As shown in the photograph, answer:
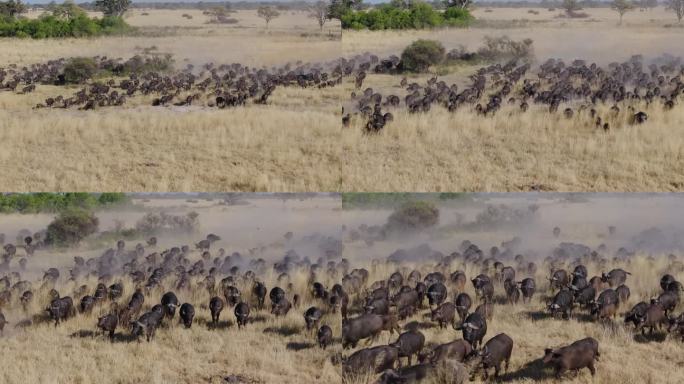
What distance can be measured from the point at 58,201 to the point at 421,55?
366 inches

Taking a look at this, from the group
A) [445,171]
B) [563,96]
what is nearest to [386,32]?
[445,171]

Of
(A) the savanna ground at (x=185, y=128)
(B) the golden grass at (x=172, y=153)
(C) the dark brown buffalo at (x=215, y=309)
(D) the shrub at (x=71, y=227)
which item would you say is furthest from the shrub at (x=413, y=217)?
(D) the shrub at (x=71, y=227)

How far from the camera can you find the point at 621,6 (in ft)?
59.3

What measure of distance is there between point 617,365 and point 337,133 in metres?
7.31

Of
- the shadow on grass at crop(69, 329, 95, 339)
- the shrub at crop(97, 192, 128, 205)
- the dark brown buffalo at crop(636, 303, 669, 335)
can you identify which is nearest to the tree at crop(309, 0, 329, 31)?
the shrub at crop(97, 192, 128, 205)

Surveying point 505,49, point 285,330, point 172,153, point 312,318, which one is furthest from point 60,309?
point 505,49

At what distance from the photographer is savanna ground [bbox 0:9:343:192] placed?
15844mm

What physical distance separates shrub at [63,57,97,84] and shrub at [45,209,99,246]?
4120 millimetres

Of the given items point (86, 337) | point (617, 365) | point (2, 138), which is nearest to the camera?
point (617, 365)

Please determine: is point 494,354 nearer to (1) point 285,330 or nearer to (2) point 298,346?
(2) point 298,346

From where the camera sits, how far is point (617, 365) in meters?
13.4

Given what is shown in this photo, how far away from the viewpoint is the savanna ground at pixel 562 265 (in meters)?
13.5

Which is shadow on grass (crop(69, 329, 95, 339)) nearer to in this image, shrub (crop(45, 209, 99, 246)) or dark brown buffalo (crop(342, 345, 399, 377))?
shrub (crop(45, 209, 99, 246))

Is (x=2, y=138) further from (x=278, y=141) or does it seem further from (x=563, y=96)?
(x=563, y=96)
